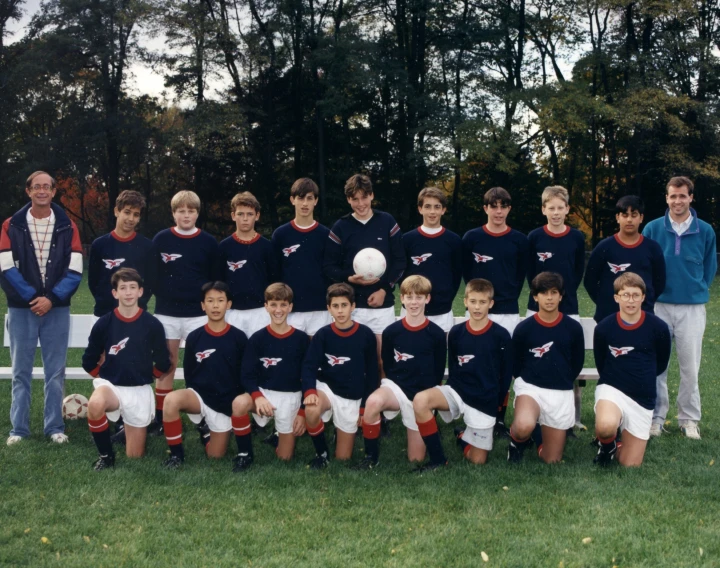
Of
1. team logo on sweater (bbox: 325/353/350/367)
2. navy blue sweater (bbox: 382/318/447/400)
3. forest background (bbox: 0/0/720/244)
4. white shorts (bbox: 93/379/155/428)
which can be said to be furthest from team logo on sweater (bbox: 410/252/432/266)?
forest background (bbox: 0/0/720/244)

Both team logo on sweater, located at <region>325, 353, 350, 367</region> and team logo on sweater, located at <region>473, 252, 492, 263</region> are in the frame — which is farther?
team logo on sweater, located at <region>473, 252, 492, 263</region>

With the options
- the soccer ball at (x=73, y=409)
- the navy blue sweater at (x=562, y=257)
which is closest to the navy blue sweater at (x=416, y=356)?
the navy blue sweater at (x=562, y=257)

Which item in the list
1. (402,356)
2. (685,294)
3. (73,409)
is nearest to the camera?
(402,356)

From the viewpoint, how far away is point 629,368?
5.06 m

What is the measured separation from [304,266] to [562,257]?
6.96 ft

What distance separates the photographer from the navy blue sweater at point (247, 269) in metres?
5.76

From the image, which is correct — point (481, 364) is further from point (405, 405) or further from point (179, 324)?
point (179, 324)

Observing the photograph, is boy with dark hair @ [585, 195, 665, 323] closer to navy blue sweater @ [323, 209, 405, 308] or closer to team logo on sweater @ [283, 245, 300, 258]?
navy blue sweater @ [323, 209, 405, 308]

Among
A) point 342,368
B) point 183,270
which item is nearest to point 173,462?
point 342,368

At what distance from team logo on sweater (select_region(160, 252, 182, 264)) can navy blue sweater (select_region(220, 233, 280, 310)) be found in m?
0.37

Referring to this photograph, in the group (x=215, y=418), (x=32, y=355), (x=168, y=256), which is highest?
(x=168, y=256)

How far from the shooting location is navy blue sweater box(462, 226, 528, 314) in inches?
225

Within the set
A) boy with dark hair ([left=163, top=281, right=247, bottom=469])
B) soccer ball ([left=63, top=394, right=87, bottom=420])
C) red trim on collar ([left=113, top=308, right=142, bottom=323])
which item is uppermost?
red trim on collar ([left=113, top=308, right=142, bottom=323])

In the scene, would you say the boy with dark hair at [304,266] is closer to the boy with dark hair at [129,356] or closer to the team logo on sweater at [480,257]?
the boy with dark hair at [129,356]
